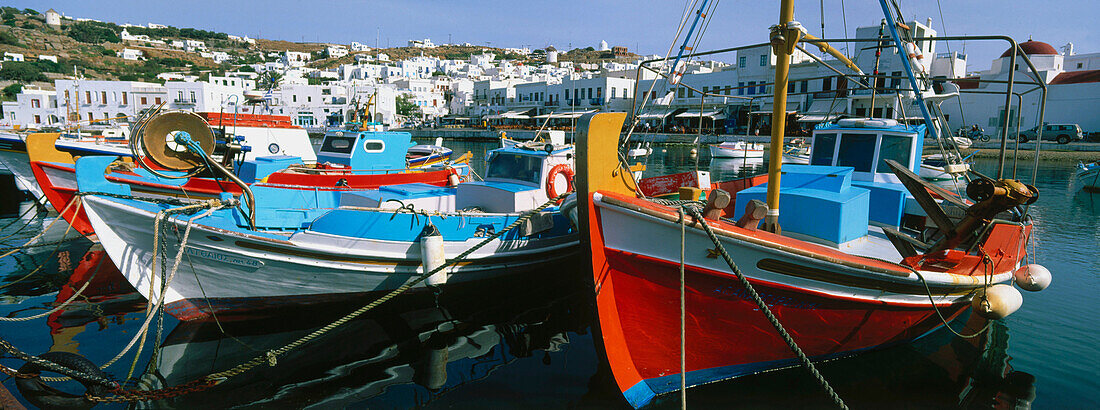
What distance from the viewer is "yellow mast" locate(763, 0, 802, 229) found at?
5.91m

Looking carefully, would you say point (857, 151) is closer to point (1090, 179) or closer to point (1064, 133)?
point (1090, 179)

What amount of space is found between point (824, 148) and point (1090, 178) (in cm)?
2552

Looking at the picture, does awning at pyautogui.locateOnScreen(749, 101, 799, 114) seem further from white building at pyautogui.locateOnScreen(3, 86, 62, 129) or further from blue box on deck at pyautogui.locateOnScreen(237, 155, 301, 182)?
white building at pyautogui.locateOnScreen(3, 86, 62, 129)

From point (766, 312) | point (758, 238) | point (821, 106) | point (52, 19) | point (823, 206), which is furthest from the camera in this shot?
point (52, 19)

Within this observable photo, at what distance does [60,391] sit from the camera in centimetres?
598

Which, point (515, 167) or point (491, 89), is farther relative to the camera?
point (491, 89)

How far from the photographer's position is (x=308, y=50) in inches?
7534

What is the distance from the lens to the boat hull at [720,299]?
17.4ft

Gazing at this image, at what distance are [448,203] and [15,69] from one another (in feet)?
340

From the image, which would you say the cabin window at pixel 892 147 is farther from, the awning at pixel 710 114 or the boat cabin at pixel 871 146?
the awning at pixel 710 114

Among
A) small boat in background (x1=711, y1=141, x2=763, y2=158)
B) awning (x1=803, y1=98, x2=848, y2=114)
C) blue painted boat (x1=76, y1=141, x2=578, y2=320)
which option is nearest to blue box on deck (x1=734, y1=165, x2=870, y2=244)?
blue painted boat (x1=76, y1=141, x2=578, y2=320)

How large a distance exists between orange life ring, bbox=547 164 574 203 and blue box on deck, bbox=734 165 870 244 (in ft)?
12.2

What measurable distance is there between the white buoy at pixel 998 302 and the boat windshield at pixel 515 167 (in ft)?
22.4

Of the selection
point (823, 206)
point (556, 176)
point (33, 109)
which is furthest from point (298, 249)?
point (33, 109)
